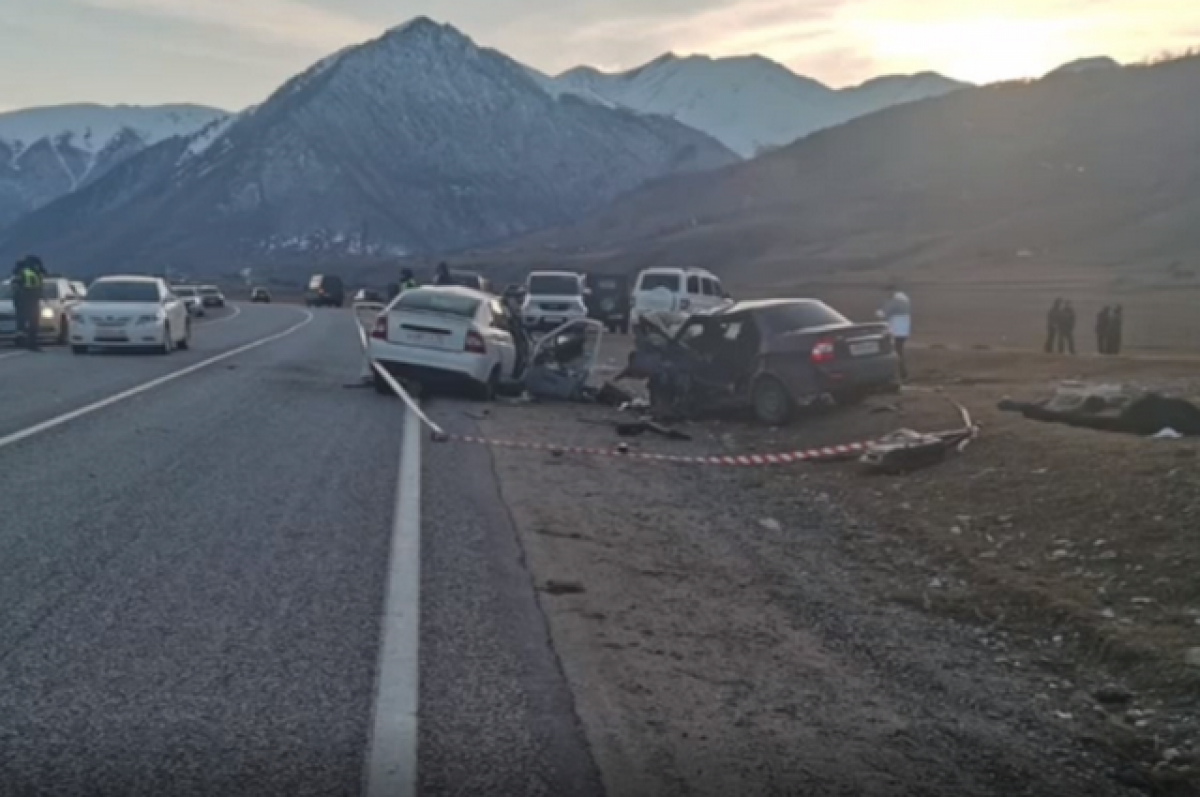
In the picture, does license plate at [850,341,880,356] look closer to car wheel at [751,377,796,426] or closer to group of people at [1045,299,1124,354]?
car wheel at [751,377,796,426]

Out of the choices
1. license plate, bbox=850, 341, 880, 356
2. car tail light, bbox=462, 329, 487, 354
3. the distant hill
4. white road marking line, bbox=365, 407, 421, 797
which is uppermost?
the distant hill

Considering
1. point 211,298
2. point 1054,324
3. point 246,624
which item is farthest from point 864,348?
point 211,298

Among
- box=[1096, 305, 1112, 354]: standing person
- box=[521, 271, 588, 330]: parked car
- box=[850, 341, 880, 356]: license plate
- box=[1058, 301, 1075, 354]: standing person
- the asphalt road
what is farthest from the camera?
box=[521, 271, 588, 330]: parked car

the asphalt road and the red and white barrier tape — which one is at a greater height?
the asphalt road

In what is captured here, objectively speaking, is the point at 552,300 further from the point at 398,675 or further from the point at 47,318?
the point at 398,675

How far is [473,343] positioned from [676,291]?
757 inches

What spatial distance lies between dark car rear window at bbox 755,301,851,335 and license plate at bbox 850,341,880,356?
0.49 metres

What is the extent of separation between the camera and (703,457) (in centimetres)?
1653

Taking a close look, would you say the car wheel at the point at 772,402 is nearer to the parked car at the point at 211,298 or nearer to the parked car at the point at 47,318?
the parked car at the point at 47,318

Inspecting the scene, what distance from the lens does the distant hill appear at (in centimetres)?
10425

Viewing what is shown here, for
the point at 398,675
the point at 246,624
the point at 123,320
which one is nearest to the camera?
the point at 398,675

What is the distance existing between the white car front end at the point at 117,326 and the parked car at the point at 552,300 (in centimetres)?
1366

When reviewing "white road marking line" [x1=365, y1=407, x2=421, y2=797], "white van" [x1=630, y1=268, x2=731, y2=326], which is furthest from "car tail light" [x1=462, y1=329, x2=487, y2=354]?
"white van" [x1=630, y1=268, x2=731, y2=326]

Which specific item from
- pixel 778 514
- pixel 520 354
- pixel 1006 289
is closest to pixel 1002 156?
pixel 1006 289
